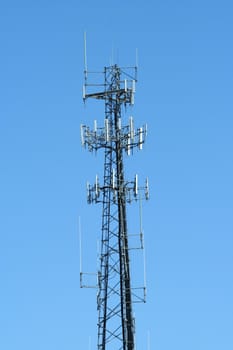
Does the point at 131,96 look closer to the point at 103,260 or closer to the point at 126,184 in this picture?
the point at 126,184

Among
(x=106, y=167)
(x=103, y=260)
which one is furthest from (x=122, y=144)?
(x=103, y=260)

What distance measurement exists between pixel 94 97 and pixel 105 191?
377 cm

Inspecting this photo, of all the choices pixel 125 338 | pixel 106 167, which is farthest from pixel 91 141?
pixel 125 338

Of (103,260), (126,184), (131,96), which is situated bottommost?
(103,260)

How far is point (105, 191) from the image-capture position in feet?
151

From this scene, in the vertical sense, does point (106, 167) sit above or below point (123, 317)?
above

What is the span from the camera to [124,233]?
148 feet

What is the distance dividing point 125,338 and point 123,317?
0.75 metres

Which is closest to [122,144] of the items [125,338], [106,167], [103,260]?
[106,167]

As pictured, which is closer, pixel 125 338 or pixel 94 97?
pixel 125 338

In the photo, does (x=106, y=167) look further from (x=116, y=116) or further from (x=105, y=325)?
(x=105, y=325)

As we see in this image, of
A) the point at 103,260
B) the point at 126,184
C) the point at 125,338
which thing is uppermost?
the point at 126,184

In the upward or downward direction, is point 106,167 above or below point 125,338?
above

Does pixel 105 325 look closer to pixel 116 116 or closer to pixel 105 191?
pixel 105 191
